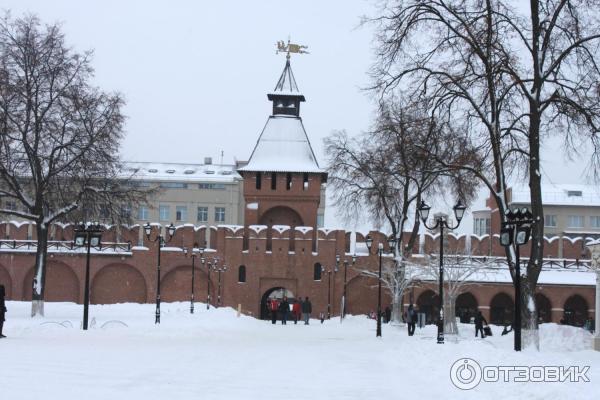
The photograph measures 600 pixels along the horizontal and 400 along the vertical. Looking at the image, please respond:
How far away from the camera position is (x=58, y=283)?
49250 millimetres

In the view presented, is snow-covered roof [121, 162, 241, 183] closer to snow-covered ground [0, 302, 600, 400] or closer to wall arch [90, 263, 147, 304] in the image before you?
wall arch [90, 263, 147, 304]

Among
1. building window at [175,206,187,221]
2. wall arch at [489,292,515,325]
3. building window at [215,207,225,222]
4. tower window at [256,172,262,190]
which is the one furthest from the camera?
building window at [215,207,225,222]

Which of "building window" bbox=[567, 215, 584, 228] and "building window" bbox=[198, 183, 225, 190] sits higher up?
"building window" bbox=[198, 183, 225, 190]

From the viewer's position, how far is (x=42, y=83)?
30344mm

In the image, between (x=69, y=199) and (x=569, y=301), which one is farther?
(x=569, y=301)

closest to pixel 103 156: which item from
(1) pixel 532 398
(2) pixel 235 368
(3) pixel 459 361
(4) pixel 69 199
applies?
(4) pixel 69 199

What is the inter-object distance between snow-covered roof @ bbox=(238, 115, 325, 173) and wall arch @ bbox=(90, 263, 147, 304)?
9.37 meters

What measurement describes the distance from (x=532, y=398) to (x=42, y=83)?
24.9m

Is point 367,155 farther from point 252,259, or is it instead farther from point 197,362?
point 197,362

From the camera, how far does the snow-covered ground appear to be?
11.0m

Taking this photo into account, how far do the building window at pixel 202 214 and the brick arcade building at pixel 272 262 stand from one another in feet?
98.5

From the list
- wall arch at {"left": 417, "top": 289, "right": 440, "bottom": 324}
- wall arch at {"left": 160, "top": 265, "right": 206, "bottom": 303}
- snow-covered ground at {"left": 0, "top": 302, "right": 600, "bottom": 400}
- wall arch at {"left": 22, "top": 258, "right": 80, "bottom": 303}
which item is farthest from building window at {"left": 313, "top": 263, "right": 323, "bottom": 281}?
snow-covered ground at {"left": 0, "top": 302, "right": 600, "bottom": 400}

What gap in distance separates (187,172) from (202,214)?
248 inches

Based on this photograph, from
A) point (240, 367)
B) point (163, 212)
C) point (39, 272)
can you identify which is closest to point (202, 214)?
point (163, 212)
